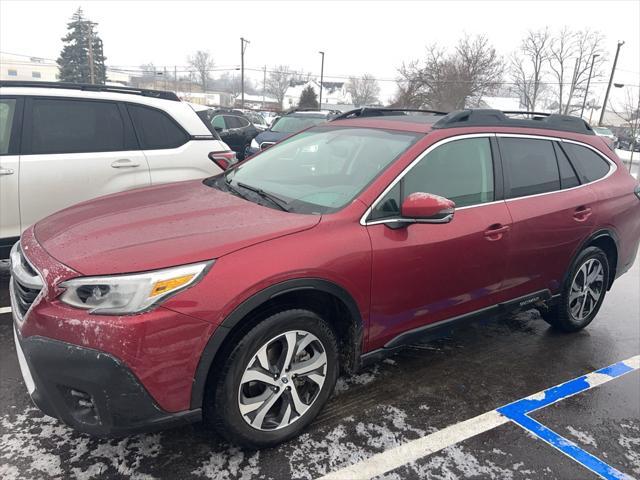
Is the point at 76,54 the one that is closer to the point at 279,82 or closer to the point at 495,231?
the point at 279,82

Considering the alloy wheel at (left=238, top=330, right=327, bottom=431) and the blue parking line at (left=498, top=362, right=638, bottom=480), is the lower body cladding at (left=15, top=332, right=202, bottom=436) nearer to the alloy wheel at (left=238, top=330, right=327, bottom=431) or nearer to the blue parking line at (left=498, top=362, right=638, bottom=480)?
the alloy wheel at (left=238, top=330, right=327, bottom=431)

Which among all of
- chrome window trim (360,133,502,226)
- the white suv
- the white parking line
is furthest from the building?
the white parking line

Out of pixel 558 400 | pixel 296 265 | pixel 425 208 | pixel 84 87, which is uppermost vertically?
pixel 84 87

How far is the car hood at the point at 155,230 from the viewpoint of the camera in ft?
6.75

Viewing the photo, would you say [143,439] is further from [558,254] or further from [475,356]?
[558,254]

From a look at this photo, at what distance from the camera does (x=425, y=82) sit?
1649 inches

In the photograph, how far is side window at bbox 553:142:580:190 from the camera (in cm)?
367

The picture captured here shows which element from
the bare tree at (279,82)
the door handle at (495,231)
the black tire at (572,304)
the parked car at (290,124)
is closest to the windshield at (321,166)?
the door handle at (495,231)

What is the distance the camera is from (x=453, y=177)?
3.05 m

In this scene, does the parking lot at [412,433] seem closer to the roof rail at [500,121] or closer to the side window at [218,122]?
the roof rail at [500,121]

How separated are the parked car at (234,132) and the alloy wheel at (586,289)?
8826mm

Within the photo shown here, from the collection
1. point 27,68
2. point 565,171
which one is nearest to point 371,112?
point 565,171

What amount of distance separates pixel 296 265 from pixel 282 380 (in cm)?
59

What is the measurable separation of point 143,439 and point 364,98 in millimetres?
82621
